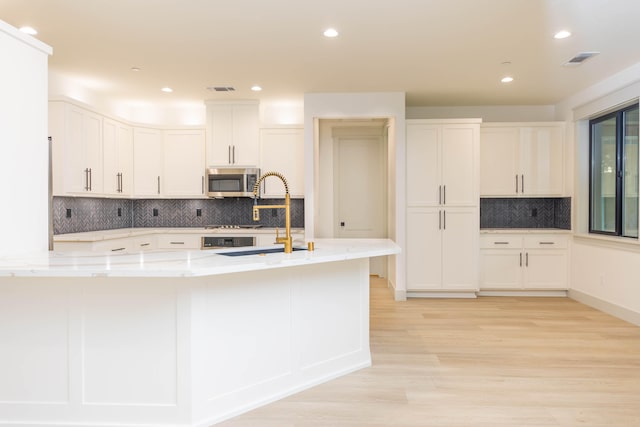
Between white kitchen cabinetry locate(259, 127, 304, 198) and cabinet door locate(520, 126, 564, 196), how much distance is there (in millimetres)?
3041

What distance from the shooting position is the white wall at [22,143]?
8.29 feet

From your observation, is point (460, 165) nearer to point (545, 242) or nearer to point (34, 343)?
point (545, 242)

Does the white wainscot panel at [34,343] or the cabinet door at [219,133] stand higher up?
the cabinet door at [219,133]

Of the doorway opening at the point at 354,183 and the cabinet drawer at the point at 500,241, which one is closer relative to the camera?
the cabinet drawer at the point at 500,241

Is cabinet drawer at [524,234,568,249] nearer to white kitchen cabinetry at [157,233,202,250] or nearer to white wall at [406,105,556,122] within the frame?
white wall at [406,105,556,122]

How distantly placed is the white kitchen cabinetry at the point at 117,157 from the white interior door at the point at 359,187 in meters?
3.11

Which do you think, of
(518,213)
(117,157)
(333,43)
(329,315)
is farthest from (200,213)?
(518,213)

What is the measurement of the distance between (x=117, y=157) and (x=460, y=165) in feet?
14.4

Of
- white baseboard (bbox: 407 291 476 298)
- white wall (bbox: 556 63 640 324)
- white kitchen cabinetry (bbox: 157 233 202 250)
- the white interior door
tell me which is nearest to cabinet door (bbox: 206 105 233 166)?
white kitchen cabinetry (bbox: 157 233 202 250)

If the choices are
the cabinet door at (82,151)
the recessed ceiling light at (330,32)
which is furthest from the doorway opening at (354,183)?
the recessed ceiling light at (330,32)

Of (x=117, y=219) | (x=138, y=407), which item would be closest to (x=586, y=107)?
(x=138, y=407)

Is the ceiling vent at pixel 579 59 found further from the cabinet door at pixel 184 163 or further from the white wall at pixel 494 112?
the cabinet door at pixel 184 163

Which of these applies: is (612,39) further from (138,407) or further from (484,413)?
(138,407)

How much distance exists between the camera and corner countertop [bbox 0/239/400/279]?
1.97 meters
